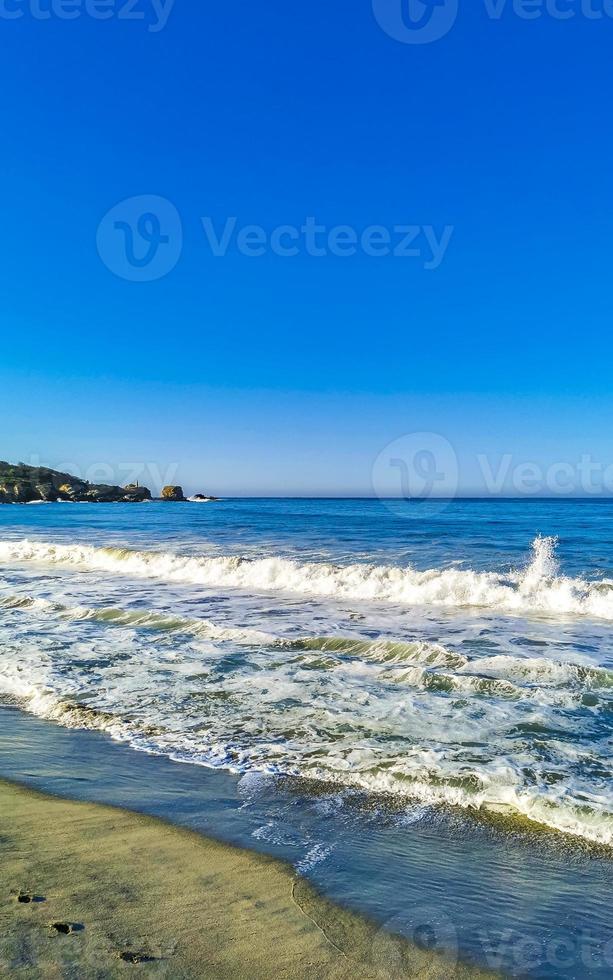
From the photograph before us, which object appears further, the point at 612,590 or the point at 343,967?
the point at 612,590

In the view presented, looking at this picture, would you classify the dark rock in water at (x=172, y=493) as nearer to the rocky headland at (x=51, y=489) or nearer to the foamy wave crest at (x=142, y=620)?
the rocky headland at (x=51, y=489)

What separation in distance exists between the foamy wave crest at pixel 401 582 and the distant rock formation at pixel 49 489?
96.6 metres

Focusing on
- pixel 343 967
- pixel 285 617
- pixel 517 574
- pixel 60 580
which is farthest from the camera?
pixel 60 580

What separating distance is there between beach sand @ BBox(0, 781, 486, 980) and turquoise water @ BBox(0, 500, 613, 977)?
0.27 metres

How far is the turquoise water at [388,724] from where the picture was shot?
3.76 meters

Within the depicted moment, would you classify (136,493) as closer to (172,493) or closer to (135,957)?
(172,493)

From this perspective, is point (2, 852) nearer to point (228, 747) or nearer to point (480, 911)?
point (228, 747)

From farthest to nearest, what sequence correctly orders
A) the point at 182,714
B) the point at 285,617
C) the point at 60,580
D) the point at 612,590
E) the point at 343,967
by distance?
the point at 60,580
the point at 612,590
the point at 285,617
the point at 182,714
the point at 343,967

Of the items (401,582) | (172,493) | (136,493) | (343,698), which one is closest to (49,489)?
(136,493)

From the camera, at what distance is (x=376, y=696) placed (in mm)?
7875

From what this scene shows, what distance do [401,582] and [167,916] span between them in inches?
580

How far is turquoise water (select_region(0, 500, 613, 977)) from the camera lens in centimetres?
376

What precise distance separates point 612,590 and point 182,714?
12.7m

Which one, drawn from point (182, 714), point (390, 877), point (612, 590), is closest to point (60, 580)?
point (182, 714)
